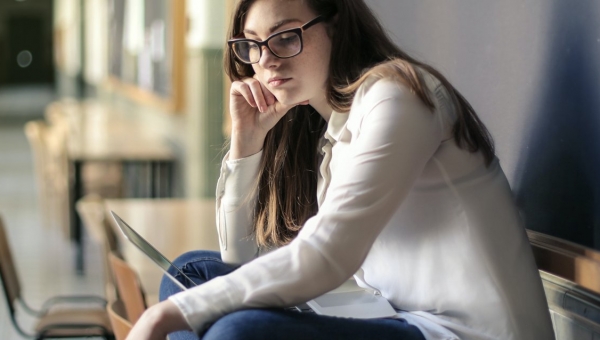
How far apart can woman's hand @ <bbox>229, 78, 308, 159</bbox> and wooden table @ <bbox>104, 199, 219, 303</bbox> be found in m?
0.75

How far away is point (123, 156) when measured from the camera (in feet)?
18.6

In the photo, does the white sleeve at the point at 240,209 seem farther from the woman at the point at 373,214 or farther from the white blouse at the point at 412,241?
the white blouse at the point at 412,241

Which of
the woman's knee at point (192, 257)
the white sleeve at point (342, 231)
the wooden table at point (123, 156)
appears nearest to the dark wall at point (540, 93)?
the white sleeve at point (342, 231)

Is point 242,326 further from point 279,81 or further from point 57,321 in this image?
point 57,321

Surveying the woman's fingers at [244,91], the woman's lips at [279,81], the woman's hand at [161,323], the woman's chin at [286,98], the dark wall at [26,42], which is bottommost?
the dark wall at [26,42]

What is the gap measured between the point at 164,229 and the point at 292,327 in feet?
6.70

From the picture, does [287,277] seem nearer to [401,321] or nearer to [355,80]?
→ [401,321]

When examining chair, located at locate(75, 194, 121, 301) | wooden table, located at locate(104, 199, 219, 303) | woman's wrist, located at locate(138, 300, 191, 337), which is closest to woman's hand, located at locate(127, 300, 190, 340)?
woman's wrist, located at locate(138, 300, 191, 337)

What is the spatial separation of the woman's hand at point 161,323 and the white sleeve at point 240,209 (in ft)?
1.75

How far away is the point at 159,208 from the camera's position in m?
3.58

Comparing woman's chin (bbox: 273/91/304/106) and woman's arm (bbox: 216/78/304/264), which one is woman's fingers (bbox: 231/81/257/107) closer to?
woman's arm (bbox: 216/78/304/264)

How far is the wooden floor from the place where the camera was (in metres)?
4.91

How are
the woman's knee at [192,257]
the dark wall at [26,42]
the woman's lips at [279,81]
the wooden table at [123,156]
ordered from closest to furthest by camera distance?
1. the woman's lips at [279,81]
2. the woman's knee at [192,257]
3. the wooden table at [123,156]
4. the dark wall at [26,42]

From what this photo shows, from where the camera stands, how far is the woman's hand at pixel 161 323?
1127mm
